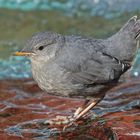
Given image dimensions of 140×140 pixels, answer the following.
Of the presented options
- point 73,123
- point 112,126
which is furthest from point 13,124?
point 112,126

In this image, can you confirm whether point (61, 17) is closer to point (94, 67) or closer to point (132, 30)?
point (132, 30)

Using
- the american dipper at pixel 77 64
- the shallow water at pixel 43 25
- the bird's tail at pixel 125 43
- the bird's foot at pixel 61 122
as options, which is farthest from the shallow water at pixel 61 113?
the shallow water at pixel 43 25

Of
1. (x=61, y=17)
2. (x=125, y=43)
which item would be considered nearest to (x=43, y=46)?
(x=125, y=43)

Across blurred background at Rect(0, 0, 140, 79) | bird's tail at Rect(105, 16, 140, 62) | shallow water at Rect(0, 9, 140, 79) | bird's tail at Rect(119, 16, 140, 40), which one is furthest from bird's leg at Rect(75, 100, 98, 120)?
blurred background at Rect(0, 0, 140, 79)

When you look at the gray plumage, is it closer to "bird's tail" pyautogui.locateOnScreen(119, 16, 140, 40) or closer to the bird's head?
the bird's head

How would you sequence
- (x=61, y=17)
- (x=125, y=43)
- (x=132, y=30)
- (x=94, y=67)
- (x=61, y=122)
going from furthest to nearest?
(x=61, y=17)
(x=132, y=30)
(x=125, y=43)
(x=94, y=67)
(x=61, y=122)

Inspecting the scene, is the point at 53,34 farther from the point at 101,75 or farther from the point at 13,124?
the point at 13,124
